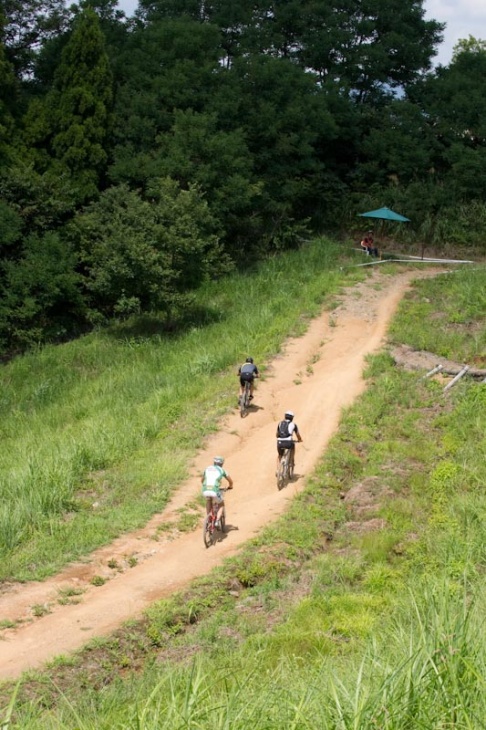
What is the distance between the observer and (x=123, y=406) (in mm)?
19828

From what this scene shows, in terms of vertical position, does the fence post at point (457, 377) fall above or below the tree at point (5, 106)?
below

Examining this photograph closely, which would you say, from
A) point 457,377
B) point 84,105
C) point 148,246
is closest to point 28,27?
point 84,105

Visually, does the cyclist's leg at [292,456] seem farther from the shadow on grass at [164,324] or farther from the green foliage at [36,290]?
the green foliage at [36,290]

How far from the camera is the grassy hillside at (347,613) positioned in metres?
5.34

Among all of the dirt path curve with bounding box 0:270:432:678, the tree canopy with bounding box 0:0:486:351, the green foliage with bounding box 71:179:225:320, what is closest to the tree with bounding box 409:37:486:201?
the tree canopy with bounding box 0:0:486:351

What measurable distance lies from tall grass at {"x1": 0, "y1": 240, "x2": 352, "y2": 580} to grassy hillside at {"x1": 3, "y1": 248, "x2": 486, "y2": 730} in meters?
1.26

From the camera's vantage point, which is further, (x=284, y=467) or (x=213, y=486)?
(x=284, y=467)

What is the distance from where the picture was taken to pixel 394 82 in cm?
4072

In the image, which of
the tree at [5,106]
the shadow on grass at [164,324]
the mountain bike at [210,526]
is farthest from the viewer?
the tree at [5,106]

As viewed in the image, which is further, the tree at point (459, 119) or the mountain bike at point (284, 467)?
the tree at point (459, 119)

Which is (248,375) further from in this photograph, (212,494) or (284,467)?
(212,494)

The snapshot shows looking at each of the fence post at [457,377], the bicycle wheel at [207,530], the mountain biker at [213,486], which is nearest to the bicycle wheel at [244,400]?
the fence post at [457,377]

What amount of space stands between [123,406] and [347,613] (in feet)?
33.0

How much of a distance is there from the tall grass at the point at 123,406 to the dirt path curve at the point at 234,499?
41 centimetres
